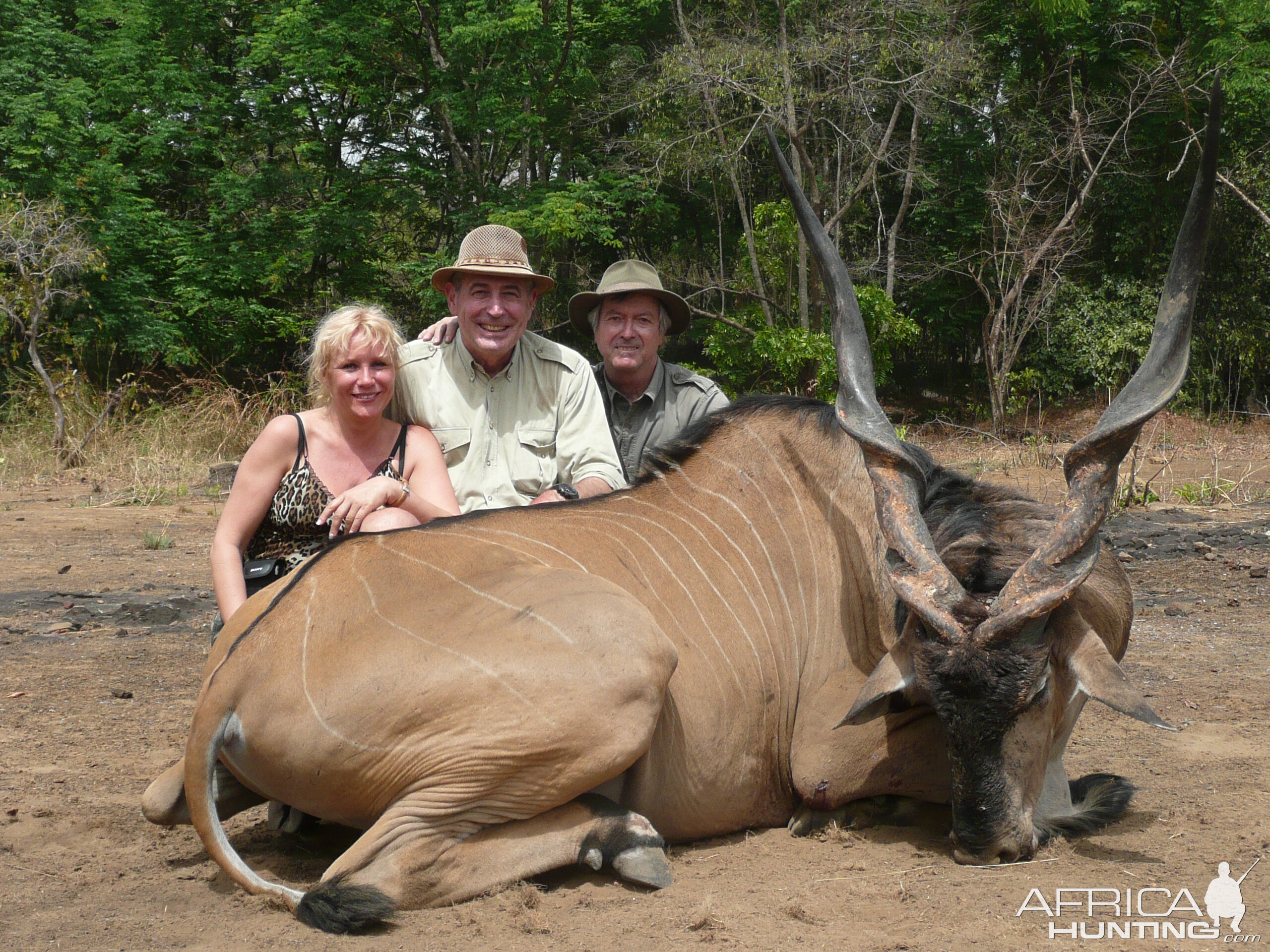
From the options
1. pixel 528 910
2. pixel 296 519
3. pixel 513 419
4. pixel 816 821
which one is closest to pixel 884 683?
pixel 816 821

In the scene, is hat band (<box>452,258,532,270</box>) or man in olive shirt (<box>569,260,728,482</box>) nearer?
hat band (<box>452,258,532,270</box>)

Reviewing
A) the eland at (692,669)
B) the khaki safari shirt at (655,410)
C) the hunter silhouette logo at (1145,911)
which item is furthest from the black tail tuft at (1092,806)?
the khaki safari shirt at (655,410)

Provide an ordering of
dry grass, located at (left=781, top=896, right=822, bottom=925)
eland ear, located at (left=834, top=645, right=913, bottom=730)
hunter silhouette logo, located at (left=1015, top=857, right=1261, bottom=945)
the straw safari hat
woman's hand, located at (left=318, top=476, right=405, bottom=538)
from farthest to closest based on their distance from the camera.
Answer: the straw safari hat → woman's hand, located at (left=318, top=476, right=405, bottom=538) → eland ear, located at (left=834, top=645, right=913, bottom=730) → dry grass, located at (left=781, top=896, right=822, bottom=925) → hunter silhouette logo, located at (left=1015, top=857, right=1261, bottom=945)

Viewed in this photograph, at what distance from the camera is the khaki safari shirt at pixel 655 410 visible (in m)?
5.77

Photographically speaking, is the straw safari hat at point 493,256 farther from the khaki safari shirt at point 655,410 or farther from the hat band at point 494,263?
the khaki safari shirt at point 655,410

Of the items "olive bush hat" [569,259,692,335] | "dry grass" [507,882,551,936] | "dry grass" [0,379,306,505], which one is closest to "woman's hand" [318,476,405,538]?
"dry grass" [507,882,551,936]

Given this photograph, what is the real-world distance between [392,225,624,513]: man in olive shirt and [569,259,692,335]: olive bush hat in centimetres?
48

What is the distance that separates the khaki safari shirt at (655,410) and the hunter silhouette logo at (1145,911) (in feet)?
10.5

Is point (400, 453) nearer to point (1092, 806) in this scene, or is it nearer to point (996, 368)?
point (1092, 806)

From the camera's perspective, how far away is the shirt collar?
18.9 ft

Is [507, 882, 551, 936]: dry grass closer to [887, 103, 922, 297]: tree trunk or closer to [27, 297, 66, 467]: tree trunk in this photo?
[27, 297, 66, 467]: tree trunk

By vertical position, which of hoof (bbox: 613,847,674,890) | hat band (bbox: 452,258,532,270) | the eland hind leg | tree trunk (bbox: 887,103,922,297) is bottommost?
hoof (bbox: 613,847,674,890)

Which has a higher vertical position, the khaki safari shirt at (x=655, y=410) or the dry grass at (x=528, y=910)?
the khaki safari shirt at (x=655, y=410)

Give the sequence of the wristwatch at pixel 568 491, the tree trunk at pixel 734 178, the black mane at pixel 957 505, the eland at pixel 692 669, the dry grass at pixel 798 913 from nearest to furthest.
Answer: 1. the dry grass at pixel 798 913
2. the eland at pixel 692 669
3. the black mane at pixel 957 505
4. the wristwatch at pixel 568 491
5. the tree trunk at pixel 734 178
